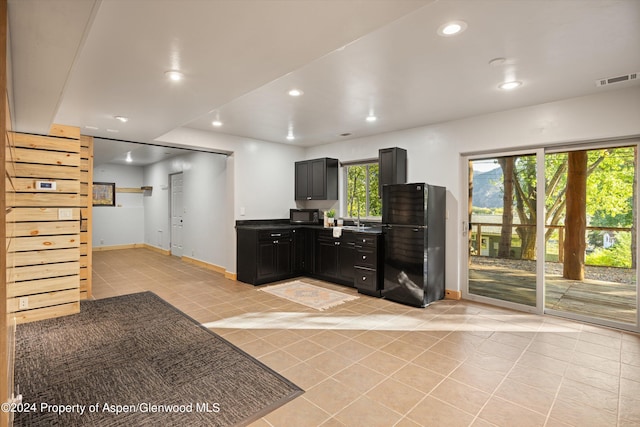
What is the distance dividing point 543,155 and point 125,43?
4.60 meters

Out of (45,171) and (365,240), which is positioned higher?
(45,171)

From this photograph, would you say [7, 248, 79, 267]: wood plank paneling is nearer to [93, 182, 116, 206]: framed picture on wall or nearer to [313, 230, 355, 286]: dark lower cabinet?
[313, 230, 355, 286]: dark lower cabinet

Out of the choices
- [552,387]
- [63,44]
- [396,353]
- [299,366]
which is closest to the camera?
[63,44]

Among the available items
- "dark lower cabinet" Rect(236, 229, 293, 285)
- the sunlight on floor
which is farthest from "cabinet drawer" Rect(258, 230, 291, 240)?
the sunlight on floor

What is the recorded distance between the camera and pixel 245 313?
159 inches

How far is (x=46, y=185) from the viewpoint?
3770 millimetres

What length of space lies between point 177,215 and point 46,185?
449 centimetres

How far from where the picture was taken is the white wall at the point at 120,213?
918 centimetres

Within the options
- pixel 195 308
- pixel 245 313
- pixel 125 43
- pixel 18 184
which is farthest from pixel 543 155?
pixel 18 184

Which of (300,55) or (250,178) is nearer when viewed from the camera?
(300,55)

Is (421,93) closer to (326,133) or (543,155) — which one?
(543,155)

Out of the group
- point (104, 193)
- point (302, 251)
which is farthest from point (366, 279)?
point (104, 193)

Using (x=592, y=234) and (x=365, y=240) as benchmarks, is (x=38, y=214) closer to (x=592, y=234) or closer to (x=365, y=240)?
(x=365, y=240)

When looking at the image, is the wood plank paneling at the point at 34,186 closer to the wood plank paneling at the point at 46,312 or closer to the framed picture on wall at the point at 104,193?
the wood plank paneling at the point at 46,312
